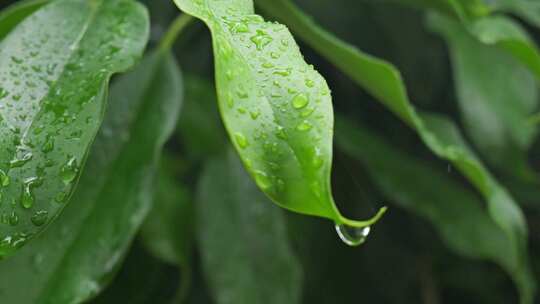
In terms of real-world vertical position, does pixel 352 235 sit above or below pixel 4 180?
below

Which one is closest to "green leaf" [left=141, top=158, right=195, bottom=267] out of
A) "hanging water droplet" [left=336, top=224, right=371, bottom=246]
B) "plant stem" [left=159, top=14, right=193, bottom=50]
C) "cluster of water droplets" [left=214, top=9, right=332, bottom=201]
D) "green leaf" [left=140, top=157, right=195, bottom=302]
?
"green leaf" [left=140, top=157, right=195, bottom=302]

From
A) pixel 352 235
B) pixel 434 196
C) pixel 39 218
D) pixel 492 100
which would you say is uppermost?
pixel 39 218

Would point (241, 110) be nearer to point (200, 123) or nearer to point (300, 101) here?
point (300, 101)

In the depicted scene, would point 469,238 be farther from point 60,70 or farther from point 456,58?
point 60,70

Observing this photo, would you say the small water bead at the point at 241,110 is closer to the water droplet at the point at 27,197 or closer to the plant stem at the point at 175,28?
the water droplet at the point at 27,197

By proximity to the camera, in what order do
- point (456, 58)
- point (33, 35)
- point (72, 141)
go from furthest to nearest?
1. point (456, 58)
2. point (33, 35)
3. point (72, 141)

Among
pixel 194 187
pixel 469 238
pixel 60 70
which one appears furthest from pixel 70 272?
pixel 469 238

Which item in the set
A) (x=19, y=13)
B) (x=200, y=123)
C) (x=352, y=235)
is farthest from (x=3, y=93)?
(x=200, y=123)
